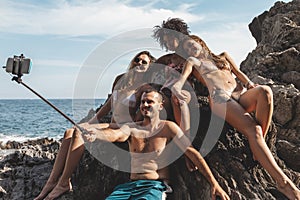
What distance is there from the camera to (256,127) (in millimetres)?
4973

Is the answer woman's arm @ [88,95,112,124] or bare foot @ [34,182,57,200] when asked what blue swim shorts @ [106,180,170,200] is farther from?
woman's arm @ [88,95,112,124]

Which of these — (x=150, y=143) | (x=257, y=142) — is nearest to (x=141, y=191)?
(x=150, y=143)

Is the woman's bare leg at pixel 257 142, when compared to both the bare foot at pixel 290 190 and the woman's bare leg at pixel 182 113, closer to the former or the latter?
the bare foot at pixel 290 190

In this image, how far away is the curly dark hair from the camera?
19.7ft

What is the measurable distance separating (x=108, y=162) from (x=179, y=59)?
1.77 m

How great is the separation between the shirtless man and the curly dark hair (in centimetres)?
115

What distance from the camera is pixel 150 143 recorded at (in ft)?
16.8

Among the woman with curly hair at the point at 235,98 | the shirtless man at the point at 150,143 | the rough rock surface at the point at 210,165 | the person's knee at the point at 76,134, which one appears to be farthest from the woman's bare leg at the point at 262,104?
the person's knee at the point at 76,134

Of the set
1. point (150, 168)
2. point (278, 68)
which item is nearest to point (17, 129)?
point (278, 68)

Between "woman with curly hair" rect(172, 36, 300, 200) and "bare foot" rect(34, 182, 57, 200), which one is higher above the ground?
"woman with curly hair" rect(172, 36, 300, 200)

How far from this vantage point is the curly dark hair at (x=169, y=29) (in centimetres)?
601

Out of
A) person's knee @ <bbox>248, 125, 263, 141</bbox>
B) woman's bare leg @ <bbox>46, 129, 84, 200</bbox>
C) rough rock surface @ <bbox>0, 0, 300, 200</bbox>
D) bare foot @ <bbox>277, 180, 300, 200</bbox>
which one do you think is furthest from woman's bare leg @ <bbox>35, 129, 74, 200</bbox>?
bare foot @ <bbox>277, 180, 300, 200</bbox>

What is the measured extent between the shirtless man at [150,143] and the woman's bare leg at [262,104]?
89 centimetres

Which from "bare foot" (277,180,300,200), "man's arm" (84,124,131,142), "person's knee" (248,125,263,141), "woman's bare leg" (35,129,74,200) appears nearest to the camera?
"bare foot" (277,180,300,200)
